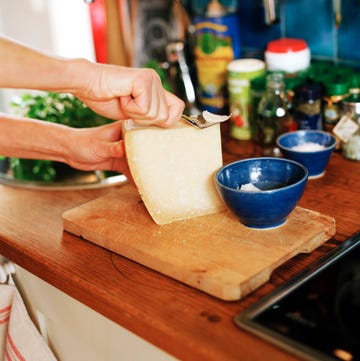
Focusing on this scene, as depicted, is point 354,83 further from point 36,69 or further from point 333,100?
point 36,69

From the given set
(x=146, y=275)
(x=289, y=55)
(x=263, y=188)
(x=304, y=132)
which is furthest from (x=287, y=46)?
(x=146, y=275)

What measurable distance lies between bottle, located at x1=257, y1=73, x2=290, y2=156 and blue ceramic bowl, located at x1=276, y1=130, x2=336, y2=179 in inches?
3.7

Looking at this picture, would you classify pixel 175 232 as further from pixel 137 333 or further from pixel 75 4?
pixel 75 4

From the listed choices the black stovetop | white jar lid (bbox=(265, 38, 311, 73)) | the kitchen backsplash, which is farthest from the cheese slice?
the kitchen backsplash

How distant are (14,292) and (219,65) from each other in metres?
0.85

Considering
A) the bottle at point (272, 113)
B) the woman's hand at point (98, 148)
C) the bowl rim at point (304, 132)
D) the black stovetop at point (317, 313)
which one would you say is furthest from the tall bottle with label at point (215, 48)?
the black stovetop at point (317, 313)

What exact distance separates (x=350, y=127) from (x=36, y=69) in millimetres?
729

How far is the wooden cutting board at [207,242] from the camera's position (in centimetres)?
98

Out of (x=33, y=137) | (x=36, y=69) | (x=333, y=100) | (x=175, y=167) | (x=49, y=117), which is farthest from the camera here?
(x=49, y=117)

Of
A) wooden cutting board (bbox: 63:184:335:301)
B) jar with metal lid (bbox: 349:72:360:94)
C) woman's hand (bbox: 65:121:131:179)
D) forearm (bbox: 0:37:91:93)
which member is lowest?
wooden cutting board (bbox: 63:184:335:301)

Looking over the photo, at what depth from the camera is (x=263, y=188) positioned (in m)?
1.19

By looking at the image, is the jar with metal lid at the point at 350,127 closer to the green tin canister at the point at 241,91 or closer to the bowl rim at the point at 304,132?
the bowl rim at the point at 304,132

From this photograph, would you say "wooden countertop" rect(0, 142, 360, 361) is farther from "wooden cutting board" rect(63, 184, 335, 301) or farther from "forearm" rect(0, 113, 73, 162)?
"forearm" rect(0, 113, 73, 162)

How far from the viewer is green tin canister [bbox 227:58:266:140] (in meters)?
1.60
